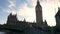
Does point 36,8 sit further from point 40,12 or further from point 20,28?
point 20,28

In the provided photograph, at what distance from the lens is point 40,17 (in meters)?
110

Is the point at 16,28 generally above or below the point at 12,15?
below

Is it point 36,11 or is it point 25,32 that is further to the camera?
point 36,11

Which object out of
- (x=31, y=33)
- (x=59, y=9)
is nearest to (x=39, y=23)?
(x=59, y=9)

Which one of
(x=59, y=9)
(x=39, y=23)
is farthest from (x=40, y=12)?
(x=59, y=9)

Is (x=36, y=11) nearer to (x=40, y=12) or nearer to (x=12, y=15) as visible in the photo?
(x=40, y=12)

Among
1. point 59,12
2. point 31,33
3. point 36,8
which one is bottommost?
point 31,33

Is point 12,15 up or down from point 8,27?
up

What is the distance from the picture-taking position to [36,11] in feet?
370

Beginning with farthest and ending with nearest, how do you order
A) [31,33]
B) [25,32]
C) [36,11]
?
[36,11], [31,33], [25,32]

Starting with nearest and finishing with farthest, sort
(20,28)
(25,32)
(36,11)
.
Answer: (20,28) → (25,32) → (36,11)

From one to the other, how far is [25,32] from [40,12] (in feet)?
244

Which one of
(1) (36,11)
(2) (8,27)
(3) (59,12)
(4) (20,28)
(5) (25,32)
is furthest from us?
(1) (36,11)

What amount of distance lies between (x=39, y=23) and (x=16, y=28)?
69.4 m
